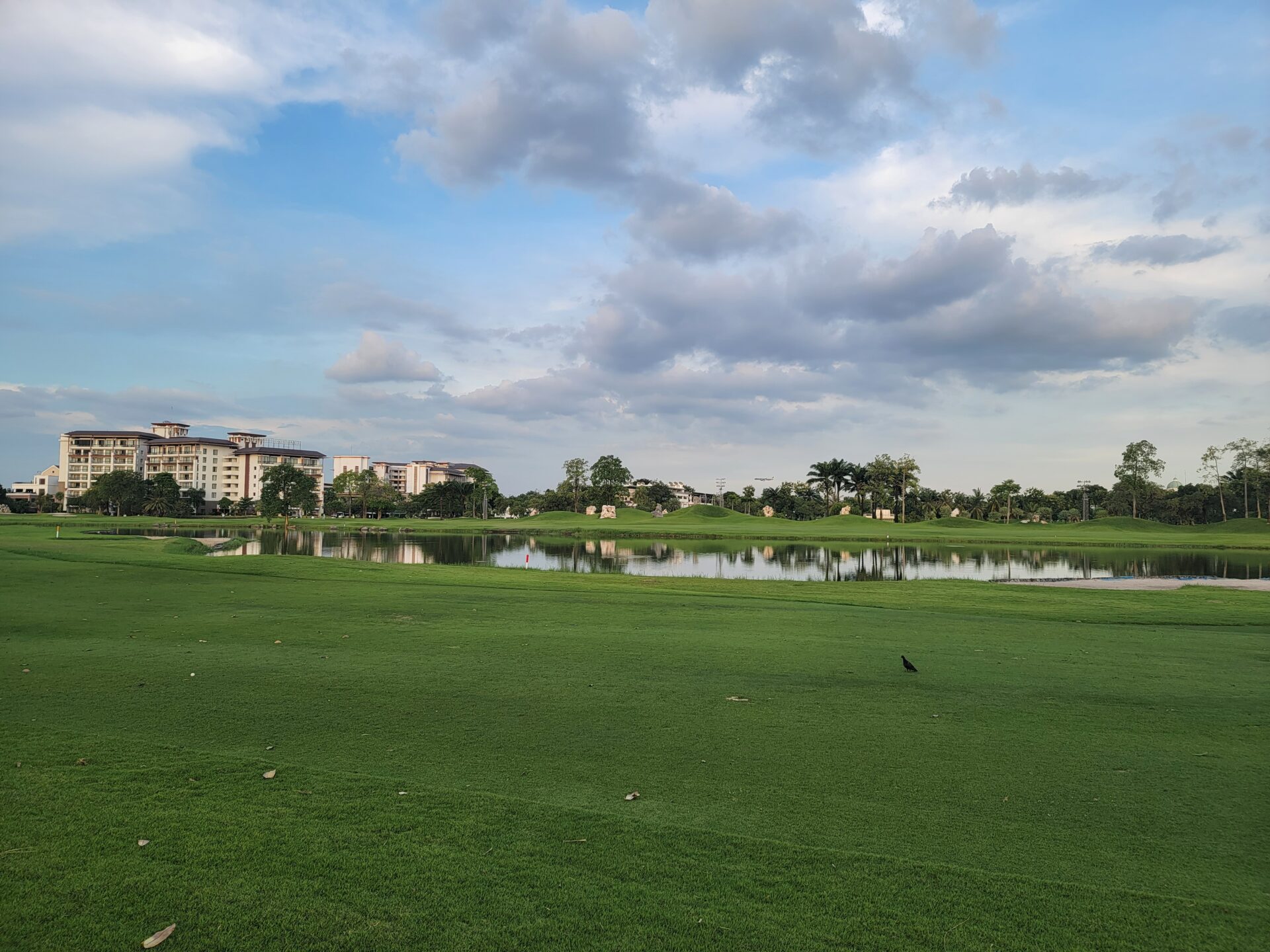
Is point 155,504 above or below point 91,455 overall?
below

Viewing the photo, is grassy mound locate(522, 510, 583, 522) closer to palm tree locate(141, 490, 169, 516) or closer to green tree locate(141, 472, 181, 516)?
green tree locate(141, 472, 181, 516)

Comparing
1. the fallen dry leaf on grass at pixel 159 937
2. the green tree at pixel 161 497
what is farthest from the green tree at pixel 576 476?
the fallen dry leaf on grass at pixel 159 937

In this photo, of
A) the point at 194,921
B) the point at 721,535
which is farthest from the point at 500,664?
the point at 721,535

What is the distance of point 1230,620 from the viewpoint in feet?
52.2

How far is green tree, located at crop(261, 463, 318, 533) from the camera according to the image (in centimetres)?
7931

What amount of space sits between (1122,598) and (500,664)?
18872mm

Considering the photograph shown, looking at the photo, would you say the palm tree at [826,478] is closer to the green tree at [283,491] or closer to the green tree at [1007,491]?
the green tree at [1007,491]

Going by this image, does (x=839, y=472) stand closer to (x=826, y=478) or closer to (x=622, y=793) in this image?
(x=826, y=478)

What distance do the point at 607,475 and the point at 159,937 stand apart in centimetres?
12169

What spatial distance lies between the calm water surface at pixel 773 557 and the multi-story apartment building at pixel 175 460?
91.0 meters

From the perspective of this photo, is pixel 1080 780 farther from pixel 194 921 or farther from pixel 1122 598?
pixel 1122 598

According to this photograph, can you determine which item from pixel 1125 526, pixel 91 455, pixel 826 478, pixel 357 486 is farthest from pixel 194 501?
pixel 1125 526

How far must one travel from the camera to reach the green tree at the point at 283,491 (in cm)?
7931

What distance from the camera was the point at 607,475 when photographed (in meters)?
125
